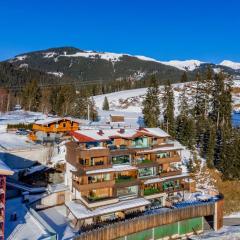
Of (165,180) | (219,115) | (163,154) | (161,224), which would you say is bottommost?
(161,224)

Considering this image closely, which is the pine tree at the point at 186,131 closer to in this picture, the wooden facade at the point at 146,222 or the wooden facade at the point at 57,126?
the wooden facade at the point at 57,126

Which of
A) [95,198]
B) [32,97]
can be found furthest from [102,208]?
[32,97]

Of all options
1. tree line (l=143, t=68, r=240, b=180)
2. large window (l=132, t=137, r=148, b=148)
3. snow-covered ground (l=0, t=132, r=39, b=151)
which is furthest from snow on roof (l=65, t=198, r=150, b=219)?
tree line (l=143, t=68, r=240, b=180)

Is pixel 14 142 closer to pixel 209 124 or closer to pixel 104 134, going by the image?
pixel 104 134

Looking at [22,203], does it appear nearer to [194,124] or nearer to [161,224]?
[161,224]

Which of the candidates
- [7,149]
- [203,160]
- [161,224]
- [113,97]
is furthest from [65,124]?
[113,97]
